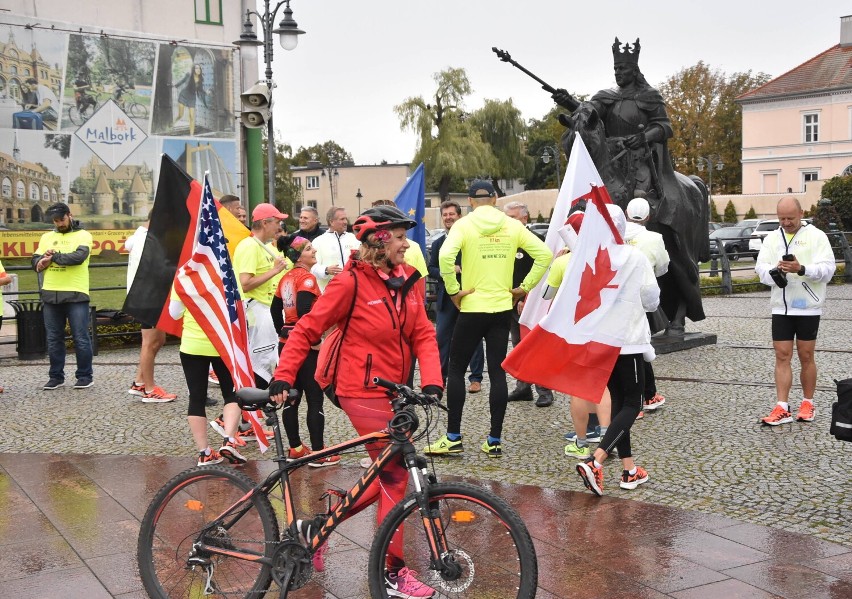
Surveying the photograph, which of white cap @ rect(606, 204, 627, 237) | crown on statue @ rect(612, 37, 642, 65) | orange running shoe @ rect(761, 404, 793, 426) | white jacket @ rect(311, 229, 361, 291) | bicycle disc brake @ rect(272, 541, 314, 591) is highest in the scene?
crown on statue @ rect(612, 37, 642, 65)

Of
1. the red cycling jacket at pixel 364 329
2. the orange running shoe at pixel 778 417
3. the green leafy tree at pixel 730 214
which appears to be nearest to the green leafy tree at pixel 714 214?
the green leafy tree at pixel 730 214

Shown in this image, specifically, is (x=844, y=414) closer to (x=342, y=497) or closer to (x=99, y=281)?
(x=342, y=497)

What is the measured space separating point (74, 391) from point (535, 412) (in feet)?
16.7

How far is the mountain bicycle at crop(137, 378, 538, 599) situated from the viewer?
388 centimetres

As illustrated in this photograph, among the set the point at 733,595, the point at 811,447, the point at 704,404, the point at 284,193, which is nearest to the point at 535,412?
the point at 704,404

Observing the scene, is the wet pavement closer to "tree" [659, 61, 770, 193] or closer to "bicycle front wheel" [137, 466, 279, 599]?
"bicycle front wheel" [137, 466, 279, 599]

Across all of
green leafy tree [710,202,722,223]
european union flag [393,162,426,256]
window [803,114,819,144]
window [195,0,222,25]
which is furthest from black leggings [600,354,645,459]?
window [803,114,819,144]

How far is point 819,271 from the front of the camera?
26.0 ft

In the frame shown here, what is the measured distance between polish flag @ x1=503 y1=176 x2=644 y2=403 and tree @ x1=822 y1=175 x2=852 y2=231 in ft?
109

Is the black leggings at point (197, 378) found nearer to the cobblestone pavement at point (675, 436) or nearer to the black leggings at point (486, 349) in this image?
the cobblestone pavement at point (675, 436)

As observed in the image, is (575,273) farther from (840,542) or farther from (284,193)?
(284,193)

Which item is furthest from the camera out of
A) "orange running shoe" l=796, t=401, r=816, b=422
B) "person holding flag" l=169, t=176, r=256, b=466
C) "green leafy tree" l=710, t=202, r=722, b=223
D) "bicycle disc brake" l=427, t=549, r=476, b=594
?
"green leafy tree" l=710, t=202, r=722, b=223

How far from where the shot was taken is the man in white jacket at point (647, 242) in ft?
25.6

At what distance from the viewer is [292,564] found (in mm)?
4156
